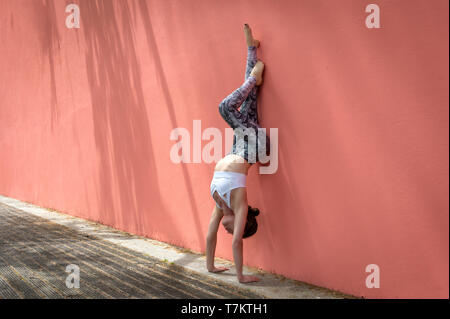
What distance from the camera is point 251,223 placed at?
11.7ft

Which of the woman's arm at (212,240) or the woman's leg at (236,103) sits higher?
the woman's leg at (236,103)

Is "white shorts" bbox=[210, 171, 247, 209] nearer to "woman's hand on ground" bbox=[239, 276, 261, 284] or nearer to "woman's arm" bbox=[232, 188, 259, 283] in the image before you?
"woman's arm" bbox=[232, 188, 259, 283]

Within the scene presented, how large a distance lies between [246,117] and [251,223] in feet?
2.98

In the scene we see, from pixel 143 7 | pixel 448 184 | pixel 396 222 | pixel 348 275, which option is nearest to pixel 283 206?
pixel 348 275

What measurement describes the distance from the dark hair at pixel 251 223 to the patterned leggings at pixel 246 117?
416mm

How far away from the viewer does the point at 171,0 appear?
15.8ft

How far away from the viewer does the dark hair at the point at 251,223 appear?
140 inches

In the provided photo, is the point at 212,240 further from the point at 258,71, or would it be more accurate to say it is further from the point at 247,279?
the point at 258,71

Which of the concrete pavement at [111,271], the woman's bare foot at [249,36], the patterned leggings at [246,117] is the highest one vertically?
the woman's bare foot at [249,36]

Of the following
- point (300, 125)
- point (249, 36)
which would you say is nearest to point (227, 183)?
point (300, 125)

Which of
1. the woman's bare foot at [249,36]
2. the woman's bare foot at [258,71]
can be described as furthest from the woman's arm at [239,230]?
the woman's bare foot at [249,36]

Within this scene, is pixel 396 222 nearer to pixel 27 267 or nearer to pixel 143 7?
pixel 27 267

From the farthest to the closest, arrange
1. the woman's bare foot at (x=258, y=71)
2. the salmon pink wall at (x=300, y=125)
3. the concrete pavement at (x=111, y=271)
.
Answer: the woman's bare foot at (x=258, y=71) < the concrete pavement at (x=111, y=271) < the salmon pink wall at (x=300, y=125)

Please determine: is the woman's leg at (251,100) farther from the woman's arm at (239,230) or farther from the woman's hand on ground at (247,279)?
the woman's hand on ground at (247,279)
